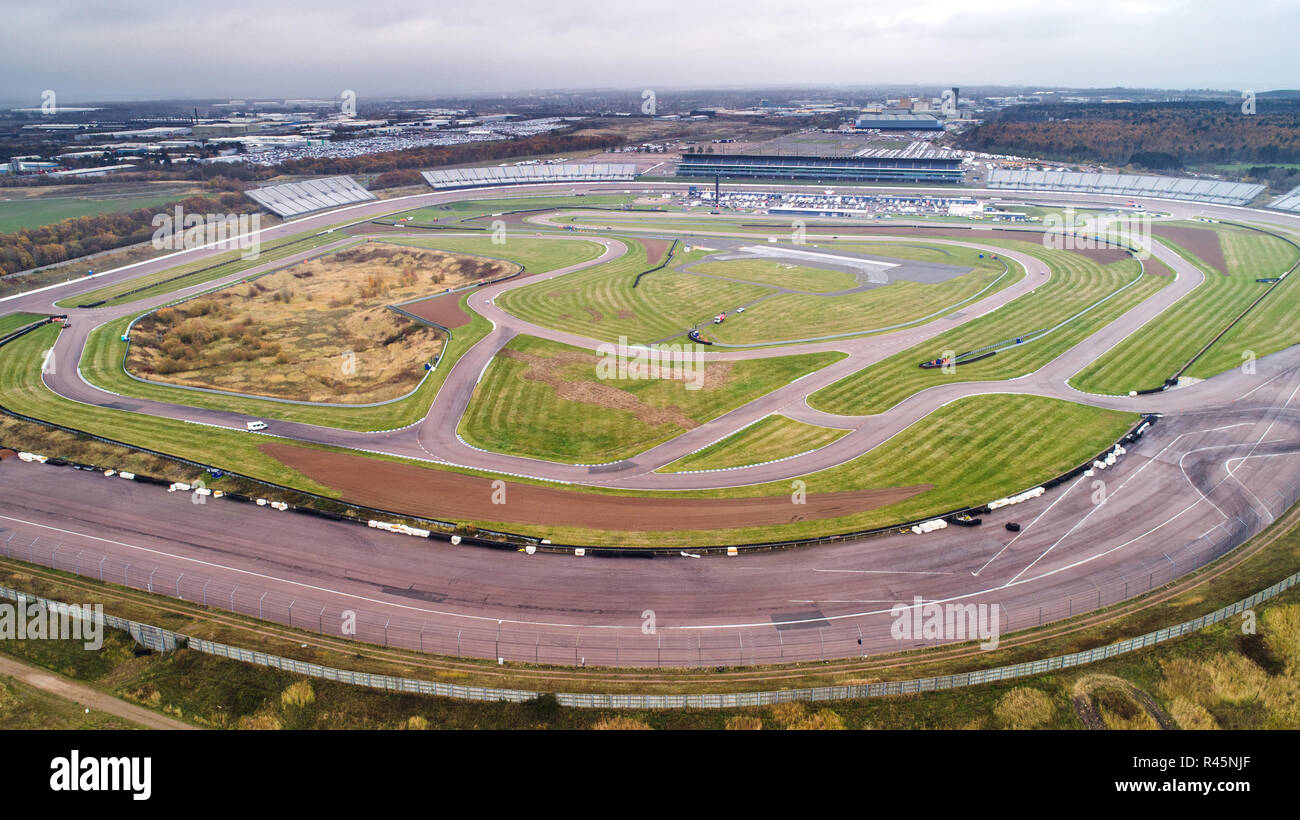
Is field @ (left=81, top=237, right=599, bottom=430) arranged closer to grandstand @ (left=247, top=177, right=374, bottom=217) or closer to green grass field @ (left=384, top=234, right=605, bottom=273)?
green grass field @ (left=384, top=234, right=605, bottom=273)

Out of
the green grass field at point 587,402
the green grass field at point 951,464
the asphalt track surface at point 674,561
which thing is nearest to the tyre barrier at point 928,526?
the asphalt track surface at point 674,561

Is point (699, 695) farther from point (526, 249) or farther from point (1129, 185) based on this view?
point (1129, 185)

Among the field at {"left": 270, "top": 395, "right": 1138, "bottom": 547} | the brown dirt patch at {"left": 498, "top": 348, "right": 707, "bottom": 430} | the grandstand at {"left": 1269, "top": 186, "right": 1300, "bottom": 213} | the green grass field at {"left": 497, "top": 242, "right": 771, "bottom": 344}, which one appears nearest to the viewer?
the field at {"left": 270, "top": 395, "right": 1138, "bottom": 547}

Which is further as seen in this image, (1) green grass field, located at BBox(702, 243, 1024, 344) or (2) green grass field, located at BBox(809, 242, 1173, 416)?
(1) green grass field, located at BBox(702, 243, 1024, 344)

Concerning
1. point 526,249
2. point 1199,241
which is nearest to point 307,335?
point 526,249

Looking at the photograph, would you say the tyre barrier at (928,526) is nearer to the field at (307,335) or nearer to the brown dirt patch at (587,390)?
the brown dirt patch at (587,390)

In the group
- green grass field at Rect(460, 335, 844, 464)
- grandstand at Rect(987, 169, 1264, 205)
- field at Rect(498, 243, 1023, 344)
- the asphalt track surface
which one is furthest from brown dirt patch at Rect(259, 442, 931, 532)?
grandstand at Rect(987, 169, 1264, 205)
